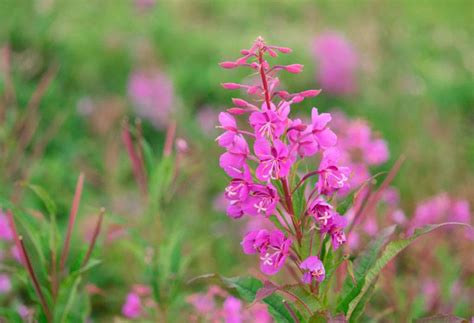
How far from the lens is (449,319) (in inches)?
44.0

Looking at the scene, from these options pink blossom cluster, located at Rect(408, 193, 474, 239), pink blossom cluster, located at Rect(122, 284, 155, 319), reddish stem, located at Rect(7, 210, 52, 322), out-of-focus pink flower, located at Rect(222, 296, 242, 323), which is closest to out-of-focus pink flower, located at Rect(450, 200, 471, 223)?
pink blossom cluster, located at Rect(408, 193, 474, 239)

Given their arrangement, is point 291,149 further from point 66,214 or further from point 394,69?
point 394,69

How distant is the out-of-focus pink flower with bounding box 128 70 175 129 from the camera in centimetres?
412

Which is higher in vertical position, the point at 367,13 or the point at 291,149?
the point at 291,149

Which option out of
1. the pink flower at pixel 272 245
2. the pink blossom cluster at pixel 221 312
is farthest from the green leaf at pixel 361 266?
the pink blossom cluster at pixel 221 312

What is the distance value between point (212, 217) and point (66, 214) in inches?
26.9

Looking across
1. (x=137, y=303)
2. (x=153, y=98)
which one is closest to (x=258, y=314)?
(x=137, y=303)

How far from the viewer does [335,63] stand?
15.9ft

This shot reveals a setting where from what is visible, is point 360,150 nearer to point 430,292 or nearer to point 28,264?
point 430,292

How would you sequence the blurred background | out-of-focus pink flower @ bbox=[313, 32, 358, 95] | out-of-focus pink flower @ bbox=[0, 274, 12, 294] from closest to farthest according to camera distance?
out-of-focus pink flower @ bbox=[0, 274, 12, 294], the blurred background, out-of-focus pink flower @ bbox=[313, 32, 358, 95]

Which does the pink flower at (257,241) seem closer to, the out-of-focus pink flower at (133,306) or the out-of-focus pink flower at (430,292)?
the out-of-focus pink flower at (133,306)

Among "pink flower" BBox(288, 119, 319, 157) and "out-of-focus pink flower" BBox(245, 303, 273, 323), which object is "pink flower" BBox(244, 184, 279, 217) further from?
"out-of-focus pink flower" BBox(245, 303, 273, 323)

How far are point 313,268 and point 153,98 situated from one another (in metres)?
3.18

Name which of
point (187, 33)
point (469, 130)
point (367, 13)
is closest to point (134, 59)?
point (187, 33)
